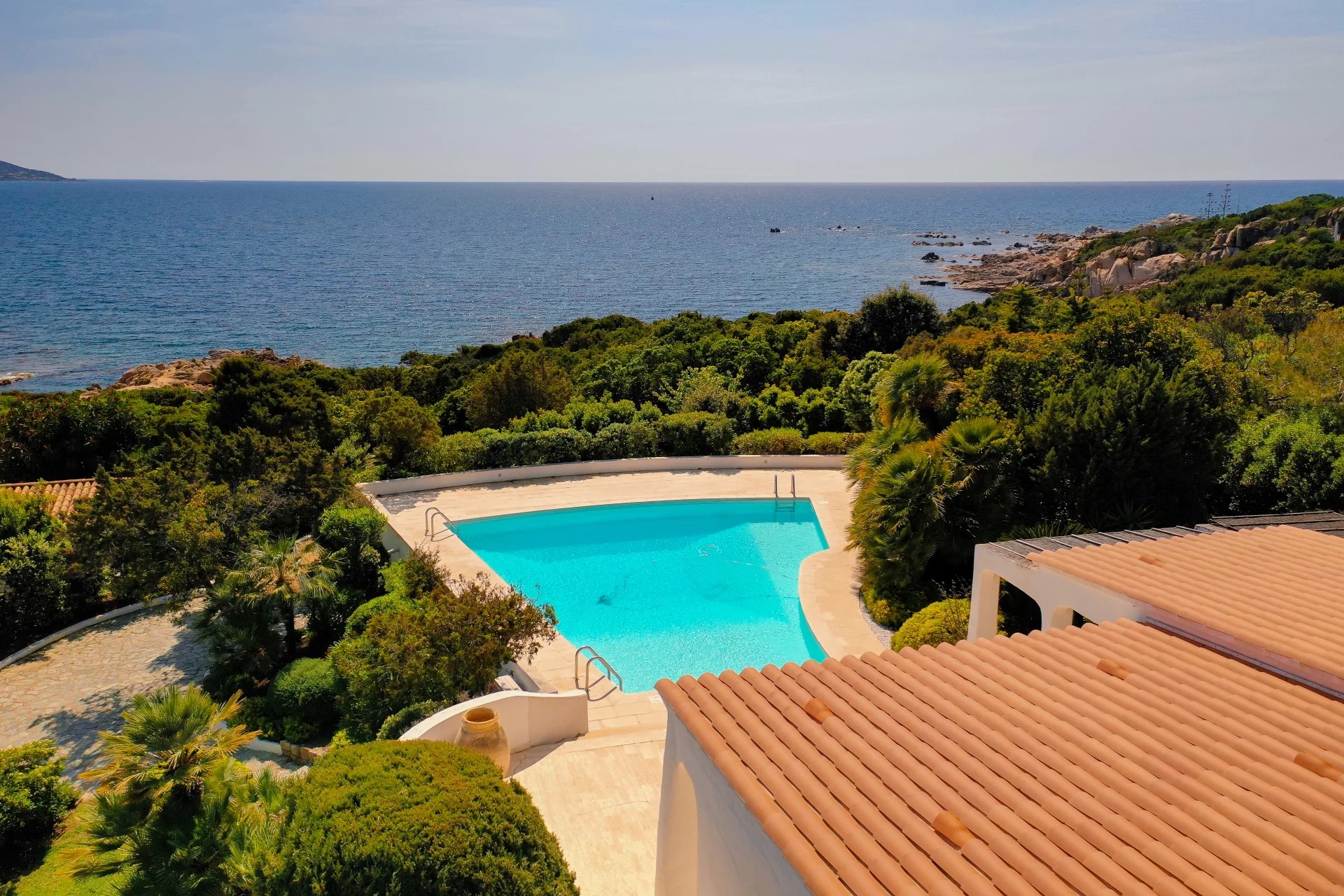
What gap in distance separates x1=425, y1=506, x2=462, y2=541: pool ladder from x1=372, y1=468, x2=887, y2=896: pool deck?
0.17m

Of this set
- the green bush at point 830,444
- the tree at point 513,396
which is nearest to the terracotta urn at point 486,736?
the green bush at point 830,444

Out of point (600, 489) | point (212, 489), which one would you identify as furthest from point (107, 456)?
point (600, 489)

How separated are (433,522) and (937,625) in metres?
12.3

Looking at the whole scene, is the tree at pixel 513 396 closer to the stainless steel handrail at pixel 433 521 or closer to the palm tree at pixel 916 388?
the stainless steel handrail at pixel 433 521

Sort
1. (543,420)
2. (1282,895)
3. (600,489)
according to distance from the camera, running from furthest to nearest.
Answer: (543,420) → (600,489) → (1282,895)

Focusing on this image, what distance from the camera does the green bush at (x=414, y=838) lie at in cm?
689

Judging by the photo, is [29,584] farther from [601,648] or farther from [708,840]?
[708,840]

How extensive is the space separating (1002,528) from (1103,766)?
405 inches

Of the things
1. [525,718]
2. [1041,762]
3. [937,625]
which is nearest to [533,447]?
[525,718]

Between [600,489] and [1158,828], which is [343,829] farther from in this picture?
[600,489]

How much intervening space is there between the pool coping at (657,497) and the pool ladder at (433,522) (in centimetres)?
19

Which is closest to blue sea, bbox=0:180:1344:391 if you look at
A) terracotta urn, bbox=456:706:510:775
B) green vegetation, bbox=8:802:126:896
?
green vegetation, bbox=8:802:126:896

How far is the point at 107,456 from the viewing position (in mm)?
23391

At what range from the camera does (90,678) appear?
1473 cm
